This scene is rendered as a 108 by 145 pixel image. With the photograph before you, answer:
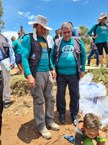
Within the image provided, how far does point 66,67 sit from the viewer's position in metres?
5.46

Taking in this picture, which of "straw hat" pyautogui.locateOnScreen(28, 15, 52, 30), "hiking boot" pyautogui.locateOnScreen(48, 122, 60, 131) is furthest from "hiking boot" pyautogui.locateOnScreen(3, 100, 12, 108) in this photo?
"straw hat" pyautogui.locateOnScreen(28, 15, 52, 30)

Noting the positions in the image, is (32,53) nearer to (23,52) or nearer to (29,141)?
(23,52)

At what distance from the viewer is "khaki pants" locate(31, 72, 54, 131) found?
5043 mm

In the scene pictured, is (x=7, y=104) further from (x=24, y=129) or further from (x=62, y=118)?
(x=62, y=118)

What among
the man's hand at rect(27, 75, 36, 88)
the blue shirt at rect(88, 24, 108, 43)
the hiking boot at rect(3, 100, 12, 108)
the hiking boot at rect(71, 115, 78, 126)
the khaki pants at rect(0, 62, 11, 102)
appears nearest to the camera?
the man's hand at rect(27, 75, 36, 88)

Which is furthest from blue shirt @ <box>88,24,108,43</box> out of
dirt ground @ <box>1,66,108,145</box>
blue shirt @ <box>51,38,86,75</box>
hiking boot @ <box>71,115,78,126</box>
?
hiking boot @ <box>71,115,78,126</box>

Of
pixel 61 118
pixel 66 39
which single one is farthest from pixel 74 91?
pixel 66 39

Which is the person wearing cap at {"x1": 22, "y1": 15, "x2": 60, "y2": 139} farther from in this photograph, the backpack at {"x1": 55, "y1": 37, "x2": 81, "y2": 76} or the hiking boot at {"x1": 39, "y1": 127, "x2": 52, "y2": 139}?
the backpack at {"x1": 55, "y1": 37, "x2": 81, "y2": 76}

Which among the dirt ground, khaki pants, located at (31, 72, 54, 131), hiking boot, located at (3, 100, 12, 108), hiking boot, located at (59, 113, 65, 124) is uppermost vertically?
khaki pants, located at (31, 72, 54, 131)

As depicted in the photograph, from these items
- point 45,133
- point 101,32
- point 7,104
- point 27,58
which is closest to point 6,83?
point 7,104

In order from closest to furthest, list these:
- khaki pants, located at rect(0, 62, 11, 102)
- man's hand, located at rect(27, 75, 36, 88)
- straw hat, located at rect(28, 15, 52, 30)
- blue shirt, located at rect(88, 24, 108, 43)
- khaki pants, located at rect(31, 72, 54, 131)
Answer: man's hand, located at rect(27, 75, 36, 88) → straw hat, located at rect(28, 15, 52, 30) → khaki pants, located at rect(31, 72, 54, 131) → khaki pants, located at rect(0, 62, 11, 102) → blue shirt, located at rect(88, 24, 108, 43)

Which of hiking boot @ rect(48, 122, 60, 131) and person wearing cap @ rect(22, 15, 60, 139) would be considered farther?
hiking boot @ rect(48, 122, 60, 131)

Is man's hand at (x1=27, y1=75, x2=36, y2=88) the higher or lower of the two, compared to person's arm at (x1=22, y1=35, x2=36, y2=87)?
lower

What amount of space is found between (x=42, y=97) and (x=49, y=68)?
1.71ft
